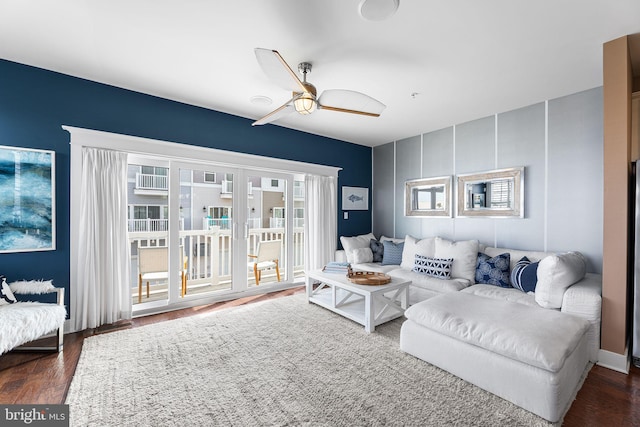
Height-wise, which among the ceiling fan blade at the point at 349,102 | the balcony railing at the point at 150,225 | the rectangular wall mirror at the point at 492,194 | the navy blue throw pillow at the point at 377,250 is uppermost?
the ceiling fan blade at the point at 349,102

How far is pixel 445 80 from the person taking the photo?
2.90 m

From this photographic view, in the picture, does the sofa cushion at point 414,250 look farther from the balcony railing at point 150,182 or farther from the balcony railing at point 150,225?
the balcony railing at point 150,182

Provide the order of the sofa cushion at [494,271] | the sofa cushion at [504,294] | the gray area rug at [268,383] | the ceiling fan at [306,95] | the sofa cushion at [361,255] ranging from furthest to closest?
the sofa cushion at [361,255] < the sofa cushion at [494,271] < the sofa cushion at [504,294] < the ceiling fan at [306,95] < the gray area rug at [268,383]

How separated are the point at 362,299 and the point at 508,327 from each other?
193cm

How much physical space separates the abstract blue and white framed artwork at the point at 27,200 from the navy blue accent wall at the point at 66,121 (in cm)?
6

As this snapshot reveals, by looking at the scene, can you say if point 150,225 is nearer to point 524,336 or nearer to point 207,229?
point 207,229

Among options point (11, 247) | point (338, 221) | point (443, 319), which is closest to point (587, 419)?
point (443, 319)

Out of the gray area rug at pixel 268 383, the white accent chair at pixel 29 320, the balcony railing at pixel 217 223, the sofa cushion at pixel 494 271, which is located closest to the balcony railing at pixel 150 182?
the balcony railing at pixel 217 223

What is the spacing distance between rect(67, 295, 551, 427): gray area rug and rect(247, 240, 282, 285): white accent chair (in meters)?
1.48

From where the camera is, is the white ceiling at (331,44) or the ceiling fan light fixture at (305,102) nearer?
the white ceiling at (331,44)

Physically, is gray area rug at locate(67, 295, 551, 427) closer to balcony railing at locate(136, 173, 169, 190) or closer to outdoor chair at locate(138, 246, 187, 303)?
outdoor chair at locate(138, 246, 187, 303)

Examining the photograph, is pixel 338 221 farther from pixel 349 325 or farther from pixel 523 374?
pixel 523 374

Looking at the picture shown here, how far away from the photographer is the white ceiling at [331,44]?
1.91 meters

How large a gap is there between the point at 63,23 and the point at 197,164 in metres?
1.83
